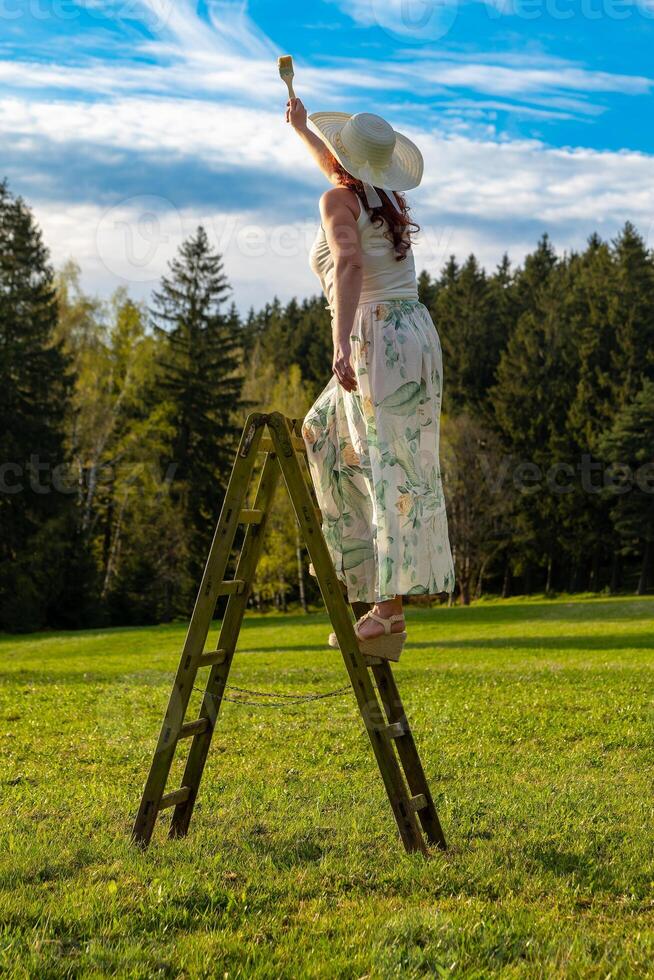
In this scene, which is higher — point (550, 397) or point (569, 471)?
point (550, 397)

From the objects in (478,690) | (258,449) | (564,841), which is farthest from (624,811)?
(478,690)

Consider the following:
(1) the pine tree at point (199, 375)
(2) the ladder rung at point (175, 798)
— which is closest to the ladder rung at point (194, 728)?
(2) the ladder rung at point (175, 798)

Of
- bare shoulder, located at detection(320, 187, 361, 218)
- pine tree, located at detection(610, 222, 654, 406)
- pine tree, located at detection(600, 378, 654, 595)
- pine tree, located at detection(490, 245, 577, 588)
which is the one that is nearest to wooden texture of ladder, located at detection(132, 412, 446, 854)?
bare shoulder, located at detection(320, 187, 361, 218)

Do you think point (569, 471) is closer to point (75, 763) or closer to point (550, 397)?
point (550, 397)

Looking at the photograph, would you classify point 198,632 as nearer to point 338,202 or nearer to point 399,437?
point 399,437

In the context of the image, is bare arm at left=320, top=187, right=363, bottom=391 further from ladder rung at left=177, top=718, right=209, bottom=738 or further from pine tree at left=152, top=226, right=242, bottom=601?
pine tree at left=152, top=226, right=242, bottom=601

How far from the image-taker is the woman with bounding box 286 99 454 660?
4.36 metres

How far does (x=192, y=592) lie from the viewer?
44.8 metres

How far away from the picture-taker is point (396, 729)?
14.8 ft

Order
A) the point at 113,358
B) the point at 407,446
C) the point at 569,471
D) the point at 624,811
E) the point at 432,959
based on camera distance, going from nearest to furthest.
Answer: the point at 432,959, the point at 407,446, the point at 624,811, the point at 113,358, the point at 569,471

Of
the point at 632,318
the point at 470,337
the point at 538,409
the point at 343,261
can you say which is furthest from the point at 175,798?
the point at 470,337

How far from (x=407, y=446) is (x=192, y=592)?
41.1m

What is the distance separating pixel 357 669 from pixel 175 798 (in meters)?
1.07

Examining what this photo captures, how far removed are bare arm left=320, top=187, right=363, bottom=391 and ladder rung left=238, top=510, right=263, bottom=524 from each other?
2.52 ft
